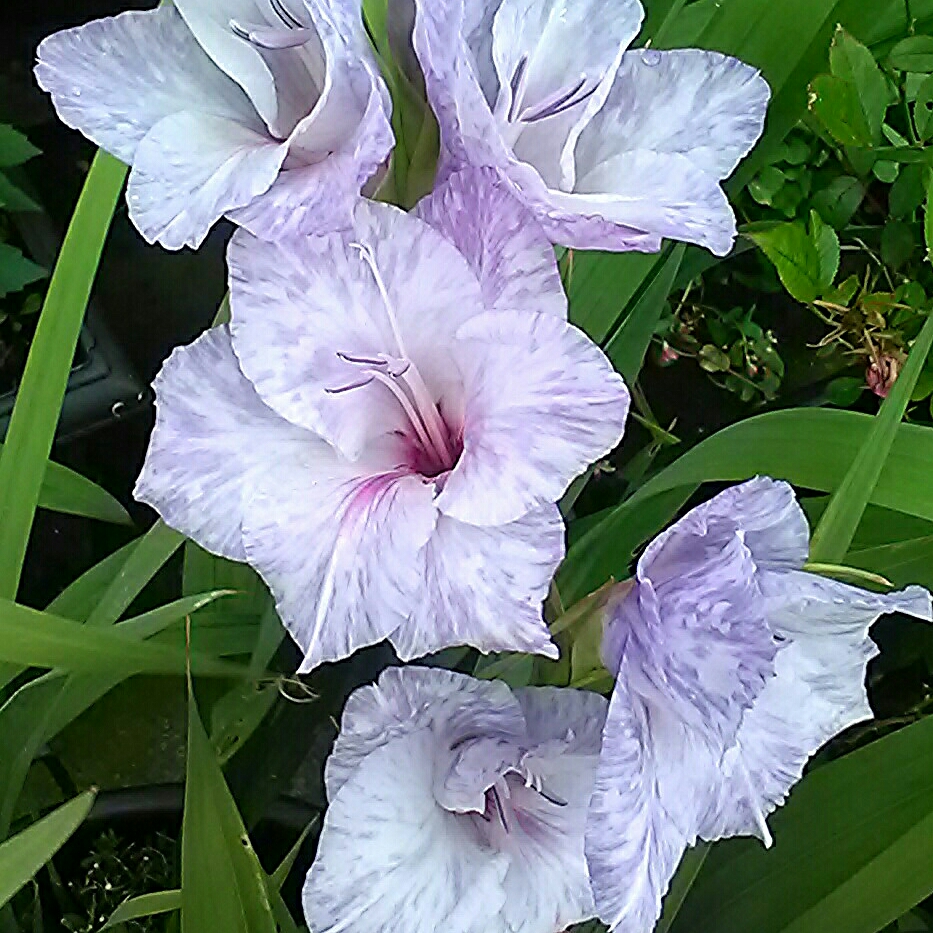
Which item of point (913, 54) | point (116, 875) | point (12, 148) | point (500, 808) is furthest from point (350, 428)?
point (12, 148)

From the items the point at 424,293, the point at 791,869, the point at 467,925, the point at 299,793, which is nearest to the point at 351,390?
the point at 424,293

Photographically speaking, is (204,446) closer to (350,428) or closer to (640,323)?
(350,428)

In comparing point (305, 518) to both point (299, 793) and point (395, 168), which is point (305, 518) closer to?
point (395, 168)

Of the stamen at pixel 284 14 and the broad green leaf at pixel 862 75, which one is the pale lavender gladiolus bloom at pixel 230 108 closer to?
the stamen at pixel 284 14

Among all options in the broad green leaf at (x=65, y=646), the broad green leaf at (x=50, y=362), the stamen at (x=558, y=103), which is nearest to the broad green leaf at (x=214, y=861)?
the broad green leaf at (x=65, y=646)

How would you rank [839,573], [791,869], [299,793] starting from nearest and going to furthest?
1. [839,573]
2. [791,869]
3. [299,793]

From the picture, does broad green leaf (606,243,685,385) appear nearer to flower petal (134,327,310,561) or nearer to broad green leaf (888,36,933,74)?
broad green leaf (888,36,933,74)
